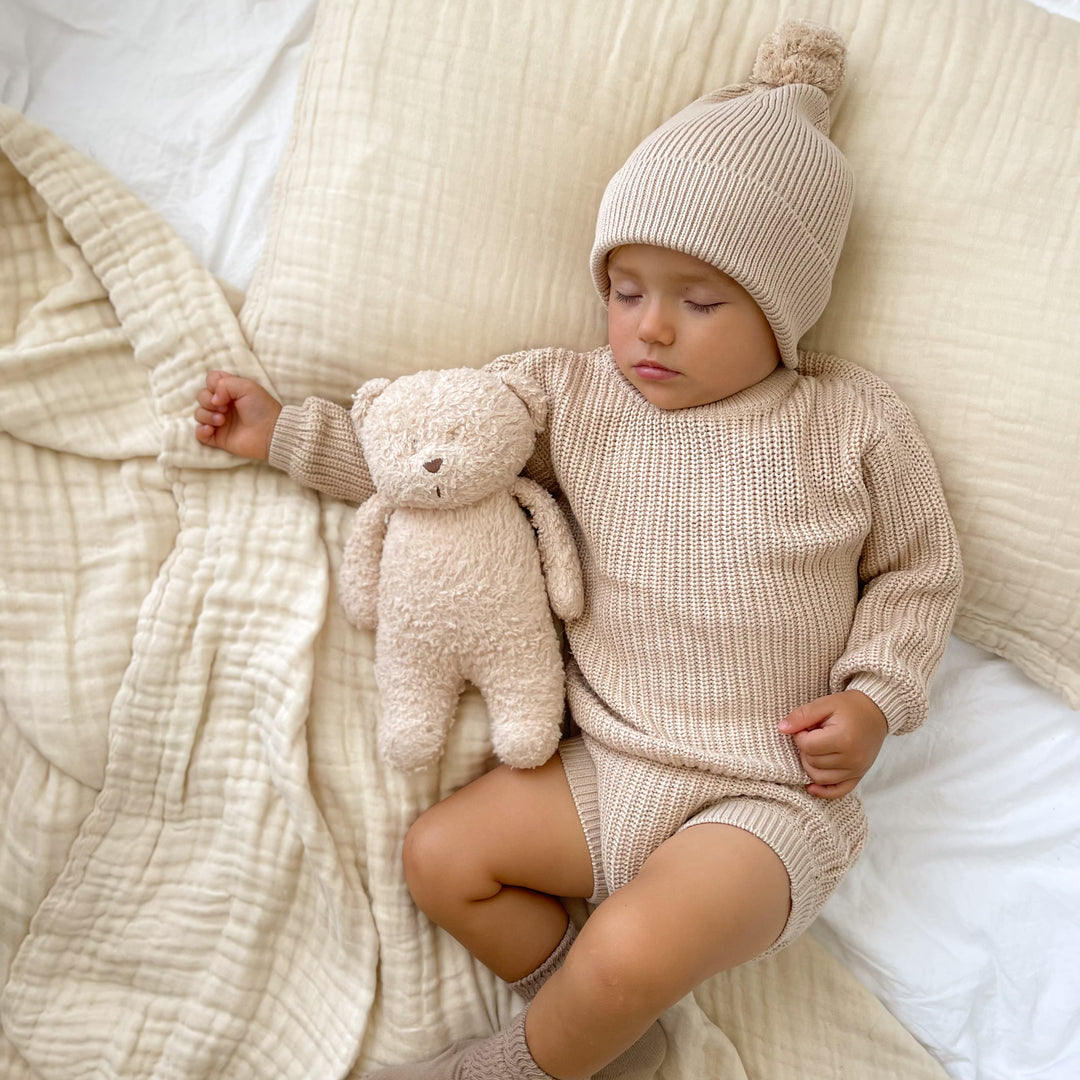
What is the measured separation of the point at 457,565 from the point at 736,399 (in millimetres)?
336

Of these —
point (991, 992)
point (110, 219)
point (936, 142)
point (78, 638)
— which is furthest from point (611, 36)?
point (991, 992)

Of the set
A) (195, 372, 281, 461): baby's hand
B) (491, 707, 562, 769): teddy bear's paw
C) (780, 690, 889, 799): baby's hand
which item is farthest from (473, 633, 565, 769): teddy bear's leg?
(195, 372, 281, 461): baby's hand

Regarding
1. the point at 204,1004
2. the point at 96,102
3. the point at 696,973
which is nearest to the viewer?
the point at 696,973

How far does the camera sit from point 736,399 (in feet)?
3.27

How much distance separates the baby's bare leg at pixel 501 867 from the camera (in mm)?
960

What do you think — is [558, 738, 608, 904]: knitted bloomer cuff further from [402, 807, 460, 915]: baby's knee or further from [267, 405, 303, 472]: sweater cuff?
[267, 405, 303, 472]: sweater cuff

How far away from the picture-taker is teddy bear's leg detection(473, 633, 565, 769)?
98cm

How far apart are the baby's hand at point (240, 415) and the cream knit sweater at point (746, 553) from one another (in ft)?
0.12

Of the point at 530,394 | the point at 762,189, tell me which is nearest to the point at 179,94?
the point at 530,394

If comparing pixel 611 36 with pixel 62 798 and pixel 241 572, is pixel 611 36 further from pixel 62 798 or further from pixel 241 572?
pixel 62 798

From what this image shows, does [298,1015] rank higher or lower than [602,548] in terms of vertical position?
lower

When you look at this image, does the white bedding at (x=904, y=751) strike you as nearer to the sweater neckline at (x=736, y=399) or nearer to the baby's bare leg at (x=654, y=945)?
the baby's bare leg at (x=654, y=945)

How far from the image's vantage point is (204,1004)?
97 cm

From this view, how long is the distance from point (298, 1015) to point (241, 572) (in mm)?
462
